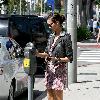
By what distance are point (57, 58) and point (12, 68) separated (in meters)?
2.96

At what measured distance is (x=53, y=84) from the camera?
6699mm

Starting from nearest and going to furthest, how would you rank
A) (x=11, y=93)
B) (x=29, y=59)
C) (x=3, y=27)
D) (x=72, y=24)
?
1. (x=29, y=59)
2. (x=11, y=93)
3. (x=72, y=24)
4. (x=3, y=27)

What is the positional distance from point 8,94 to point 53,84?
264 centimetres

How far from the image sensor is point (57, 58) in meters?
6.63

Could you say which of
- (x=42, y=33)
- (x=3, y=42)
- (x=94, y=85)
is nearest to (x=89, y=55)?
(x=42, y=33)

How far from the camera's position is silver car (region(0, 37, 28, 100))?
9077 mm

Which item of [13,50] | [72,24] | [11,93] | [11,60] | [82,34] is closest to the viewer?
[11,93]

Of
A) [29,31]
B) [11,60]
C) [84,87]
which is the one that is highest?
[29,31]

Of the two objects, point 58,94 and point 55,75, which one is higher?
point 55,75

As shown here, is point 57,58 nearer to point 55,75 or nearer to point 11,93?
point 55,75

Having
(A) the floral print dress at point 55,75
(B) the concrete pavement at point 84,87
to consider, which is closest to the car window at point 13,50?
(B) the concrete pavement at point 84,87

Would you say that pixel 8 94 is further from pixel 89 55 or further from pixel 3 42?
pixel 89 55

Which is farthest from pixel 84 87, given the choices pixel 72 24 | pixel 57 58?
pixel 57 58

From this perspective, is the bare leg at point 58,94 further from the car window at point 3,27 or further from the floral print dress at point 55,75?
the car window at point 3,27
